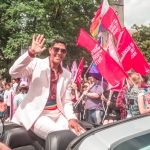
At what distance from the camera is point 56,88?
11.7 feet

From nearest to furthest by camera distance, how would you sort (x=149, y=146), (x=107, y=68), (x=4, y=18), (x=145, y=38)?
(x=149, y=146), (x=107, y=68), (x=4, y=18), (x=145, y=38)

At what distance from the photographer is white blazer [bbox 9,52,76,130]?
3.38 m

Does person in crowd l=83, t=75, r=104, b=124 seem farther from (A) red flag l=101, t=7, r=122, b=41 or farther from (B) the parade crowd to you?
(A) red flag l=101, t=7, r=122, b=41

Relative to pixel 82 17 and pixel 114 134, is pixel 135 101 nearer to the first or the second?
pixel 114 134

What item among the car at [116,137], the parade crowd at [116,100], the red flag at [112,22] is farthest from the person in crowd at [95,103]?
the car at [116,137]

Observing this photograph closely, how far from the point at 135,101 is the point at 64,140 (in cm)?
385

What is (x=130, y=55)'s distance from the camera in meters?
8.05

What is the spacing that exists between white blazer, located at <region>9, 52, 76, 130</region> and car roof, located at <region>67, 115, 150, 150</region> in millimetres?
1431

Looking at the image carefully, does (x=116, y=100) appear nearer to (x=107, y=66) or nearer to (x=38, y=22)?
(x=107, y=66)

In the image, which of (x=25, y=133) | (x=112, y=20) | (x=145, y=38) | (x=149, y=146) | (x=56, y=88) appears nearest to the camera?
(x=149, y=146)

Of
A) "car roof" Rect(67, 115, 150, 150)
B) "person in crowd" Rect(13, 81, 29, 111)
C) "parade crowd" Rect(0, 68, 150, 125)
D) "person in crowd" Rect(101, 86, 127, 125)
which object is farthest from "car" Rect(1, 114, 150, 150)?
"person in crowd" Rect(13, 81, 29, 111)

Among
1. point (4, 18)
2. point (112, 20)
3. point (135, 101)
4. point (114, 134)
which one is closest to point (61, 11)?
point (4, 18)

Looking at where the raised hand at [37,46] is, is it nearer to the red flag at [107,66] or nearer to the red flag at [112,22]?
the red flag at [107,66]

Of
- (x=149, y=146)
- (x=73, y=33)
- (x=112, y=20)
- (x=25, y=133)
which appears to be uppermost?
(x=73, y=33)
